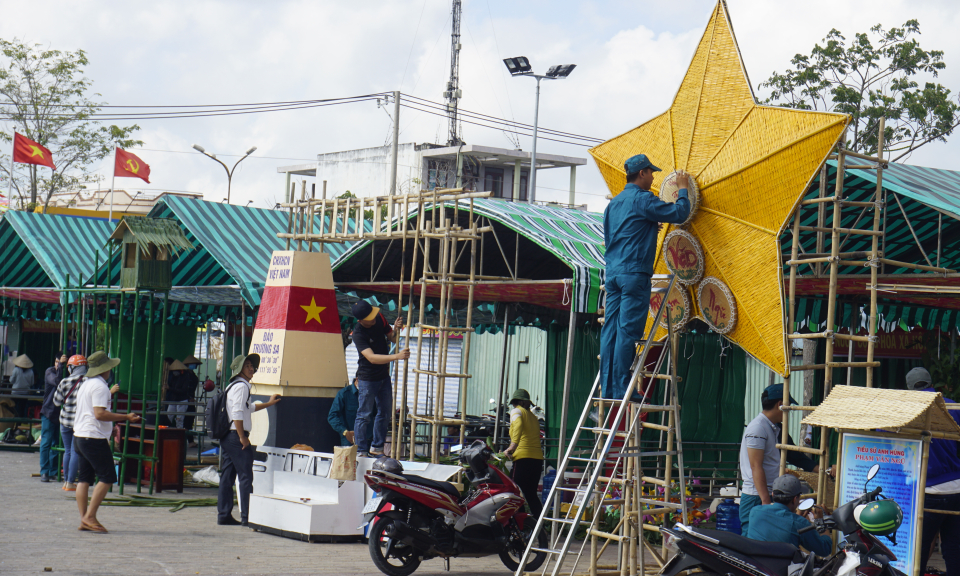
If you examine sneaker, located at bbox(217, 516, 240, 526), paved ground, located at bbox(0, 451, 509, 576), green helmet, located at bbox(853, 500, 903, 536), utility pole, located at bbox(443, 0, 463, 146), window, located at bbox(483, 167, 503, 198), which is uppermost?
utility pole, located at bbox(443, 0, 463, 146)

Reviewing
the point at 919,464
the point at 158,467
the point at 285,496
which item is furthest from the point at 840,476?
the point at 158,467

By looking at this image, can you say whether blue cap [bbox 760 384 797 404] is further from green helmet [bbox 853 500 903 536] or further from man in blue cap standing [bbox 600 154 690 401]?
green helmet [bbox 853 500 903 536]

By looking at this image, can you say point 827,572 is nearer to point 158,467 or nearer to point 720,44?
point 720,44

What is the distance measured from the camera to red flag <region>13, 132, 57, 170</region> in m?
20.7

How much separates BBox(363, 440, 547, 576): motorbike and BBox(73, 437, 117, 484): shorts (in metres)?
2.64

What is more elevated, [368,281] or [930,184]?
[930,184]

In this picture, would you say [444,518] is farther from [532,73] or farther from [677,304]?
[532,73]

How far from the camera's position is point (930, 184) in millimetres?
9539

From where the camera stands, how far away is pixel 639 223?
6.80 m

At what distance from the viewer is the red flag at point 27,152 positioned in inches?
814

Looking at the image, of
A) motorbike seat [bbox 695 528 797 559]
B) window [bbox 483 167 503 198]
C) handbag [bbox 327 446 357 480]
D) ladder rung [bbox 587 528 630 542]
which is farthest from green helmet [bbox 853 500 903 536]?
window [bbox 483 167 503 198]

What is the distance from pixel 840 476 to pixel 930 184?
429 centimetres

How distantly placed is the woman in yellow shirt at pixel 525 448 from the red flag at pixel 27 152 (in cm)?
1484

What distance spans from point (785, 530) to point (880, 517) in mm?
632
